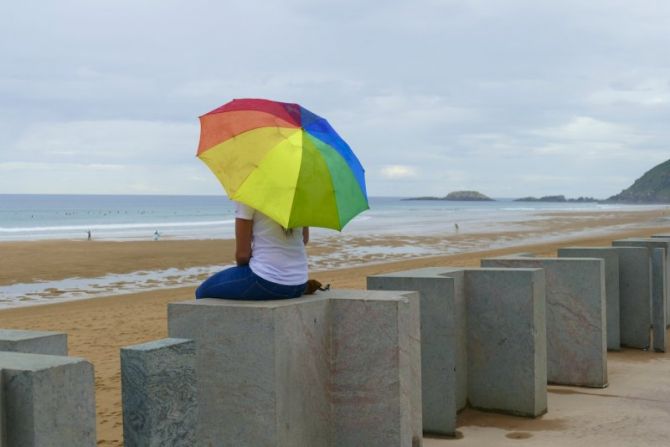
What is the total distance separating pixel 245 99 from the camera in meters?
4.84

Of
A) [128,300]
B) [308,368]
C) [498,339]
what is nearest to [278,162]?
[308,368]

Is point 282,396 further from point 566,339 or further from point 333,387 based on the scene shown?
point 566,339

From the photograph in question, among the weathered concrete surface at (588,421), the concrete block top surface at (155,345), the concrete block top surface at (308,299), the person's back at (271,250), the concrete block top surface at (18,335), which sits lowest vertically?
the weathered concrete surface at (588,421)

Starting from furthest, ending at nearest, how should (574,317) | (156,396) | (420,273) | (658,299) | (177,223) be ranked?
(177,223), (658,299), (574,317), (420,273), (156,396)

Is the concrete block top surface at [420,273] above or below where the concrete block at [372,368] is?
above

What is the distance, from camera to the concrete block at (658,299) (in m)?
9.18

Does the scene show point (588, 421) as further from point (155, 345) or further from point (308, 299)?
point (155, 345)

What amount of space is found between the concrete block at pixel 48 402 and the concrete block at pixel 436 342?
332 cm

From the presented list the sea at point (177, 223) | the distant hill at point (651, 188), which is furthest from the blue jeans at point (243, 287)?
the distant hill at point (651, 188)

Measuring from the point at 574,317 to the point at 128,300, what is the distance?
33.1ft

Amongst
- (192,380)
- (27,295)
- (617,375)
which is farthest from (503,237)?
(192,380)

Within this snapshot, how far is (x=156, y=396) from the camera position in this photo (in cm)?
318

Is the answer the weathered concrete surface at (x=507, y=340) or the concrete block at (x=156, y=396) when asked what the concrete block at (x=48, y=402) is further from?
the weathered concrete surface at (x=507, y=340)

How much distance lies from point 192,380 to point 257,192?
1.35 m
